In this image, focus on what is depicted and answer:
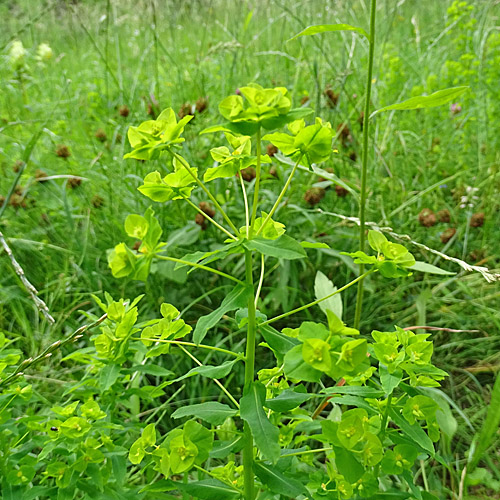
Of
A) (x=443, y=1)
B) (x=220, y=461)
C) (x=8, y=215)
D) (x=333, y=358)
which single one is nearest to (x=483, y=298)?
(x=220, y=461)

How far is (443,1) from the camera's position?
4.11m

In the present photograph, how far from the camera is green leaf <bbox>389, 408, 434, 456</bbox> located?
68 cm

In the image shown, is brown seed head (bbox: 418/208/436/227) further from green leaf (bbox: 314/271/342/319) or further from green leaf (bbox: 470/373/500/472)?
green leaf (bbox: 470/373/500/472)

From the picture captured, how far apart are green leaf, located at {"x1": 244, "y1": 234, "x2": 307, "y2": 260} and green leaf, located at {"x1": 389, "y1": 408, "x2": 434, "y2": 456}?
0.29 meters

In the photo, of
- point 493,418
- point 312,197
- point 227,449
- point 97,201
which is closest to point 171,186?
point 227,449

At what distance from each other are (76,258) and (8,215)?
419 mm

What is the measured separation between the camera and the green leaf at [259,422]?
1.99ft

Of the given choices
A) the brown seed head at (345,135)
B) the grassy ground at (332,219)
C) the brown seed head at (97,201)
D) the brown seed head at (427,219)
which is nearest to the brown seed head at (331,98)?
the grassy ground at (332,219)

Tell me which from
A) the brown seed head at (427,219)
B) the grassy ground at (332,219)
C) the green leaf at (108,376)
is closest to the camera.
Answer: the green leaf at (108,376)

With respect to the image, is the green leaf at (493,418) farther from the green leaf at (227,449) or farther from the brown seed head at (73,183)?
the brown seed head at (73,183)

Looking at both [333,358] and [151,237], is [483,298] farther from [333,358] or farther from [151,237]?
[151,237]

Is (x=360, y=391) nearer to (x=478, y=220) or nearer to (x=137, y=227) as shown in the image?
(x=137, y=227)

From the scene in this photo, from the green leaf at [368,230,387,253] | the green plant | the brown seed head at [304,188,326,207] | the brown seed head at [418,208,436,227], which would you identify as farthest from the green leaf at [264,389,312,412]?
the brown seed head at [418,208,436,227]

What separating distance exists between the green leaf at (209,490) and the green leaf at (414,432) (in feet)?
0.84
